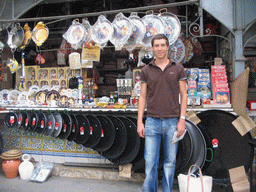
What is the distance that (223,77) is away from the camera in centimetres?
314

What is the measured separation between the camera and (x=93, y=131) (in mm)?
3328

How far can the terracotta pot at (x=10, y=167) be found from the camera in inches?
137

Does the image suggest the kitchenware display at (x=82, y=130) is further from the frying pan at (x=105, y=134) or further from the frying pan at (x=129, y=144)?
the frying pan at (x=129, y=144)

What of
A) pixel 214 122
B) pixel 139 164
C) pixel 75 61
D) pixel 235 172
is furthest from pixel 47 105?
pixel 235 172

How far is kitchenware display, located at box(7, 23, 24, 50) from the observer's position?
3.86 meters

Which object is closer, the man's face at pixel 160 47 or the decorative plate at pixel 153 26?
the man's face at pixel 160 47

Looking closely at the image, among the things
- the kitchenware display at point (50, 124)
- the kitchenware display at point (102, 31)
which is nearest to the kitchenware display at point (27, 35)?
the kitchenware display at point (102, 31)

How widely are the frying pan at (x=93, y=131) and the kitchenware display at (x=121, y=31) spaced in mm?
1138

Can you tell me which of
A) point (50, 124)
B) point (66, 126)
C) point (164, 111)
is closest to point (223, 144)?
point (164, 111)

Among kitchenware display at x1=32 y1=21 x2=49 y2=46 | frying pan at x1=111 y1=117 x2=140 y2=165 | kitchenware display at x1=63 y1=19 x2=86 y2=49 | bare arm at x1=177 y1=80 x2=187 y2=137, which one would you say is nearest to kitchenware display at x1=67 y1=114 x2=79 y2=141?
frying pan at x1=111 y1=117 x2=140 y2=165

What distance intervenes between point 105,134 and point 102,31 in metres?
1.55

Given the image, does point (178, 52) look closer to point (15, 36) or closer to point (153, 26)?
point (153, 26)

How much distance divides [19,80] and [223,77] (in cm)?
383

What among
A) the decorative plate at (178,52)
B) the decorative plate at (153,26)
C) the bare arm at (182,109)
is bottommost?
the bare arm at (182,109)
